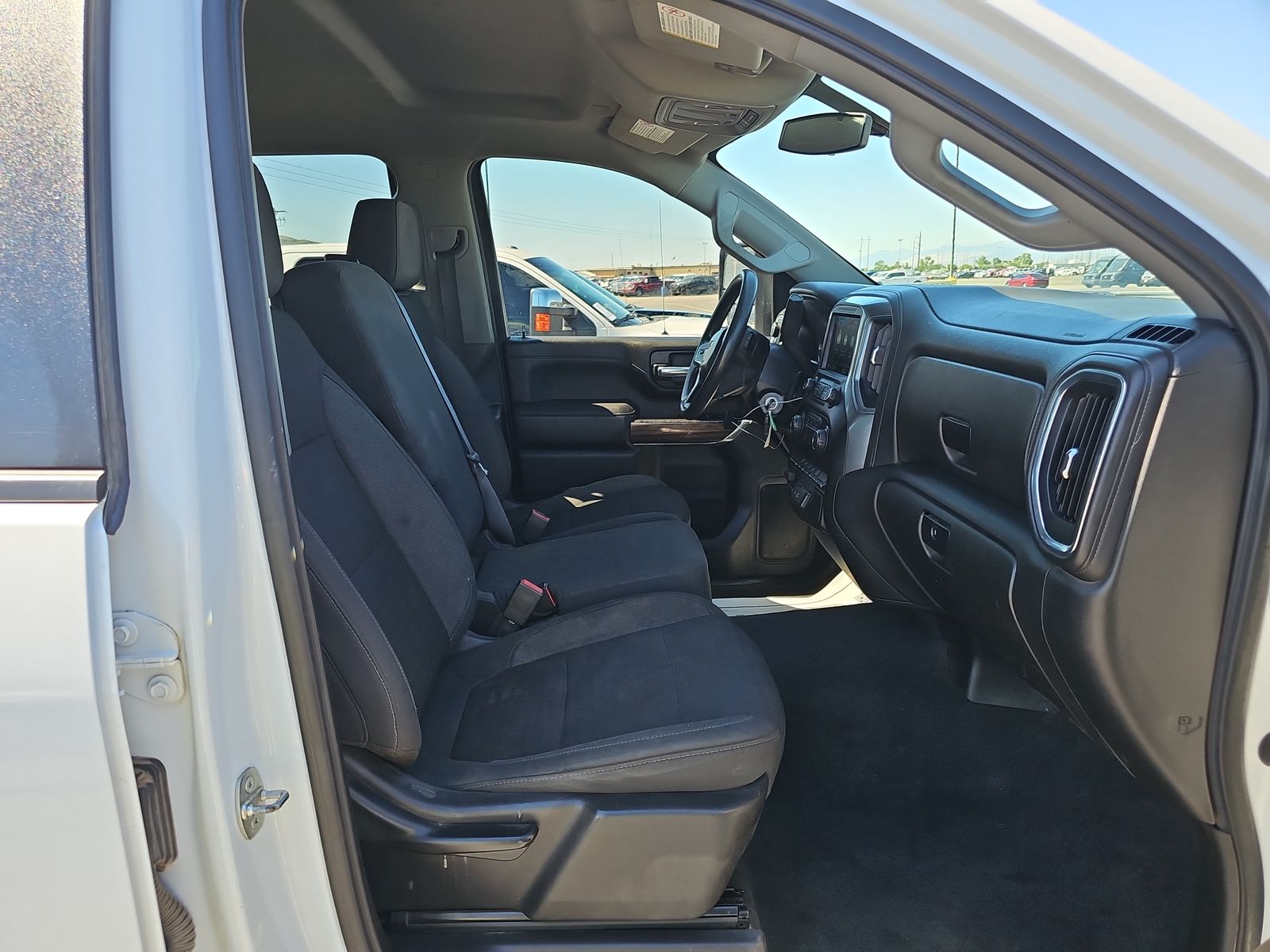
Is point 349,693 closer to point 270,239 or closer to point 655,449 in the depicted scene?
point 270,239

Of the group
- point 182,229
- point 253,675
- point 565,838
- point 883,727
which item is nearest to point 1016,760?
point 883,727

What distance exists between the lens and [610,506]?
2.41 meters

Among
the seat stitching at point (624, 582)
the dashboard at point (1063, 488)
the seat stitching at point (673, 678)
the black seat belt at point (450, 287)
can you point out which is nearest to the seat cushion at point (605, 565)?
the seat stitching at point (624, 582)

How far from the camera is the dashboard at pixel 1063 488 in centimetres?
94

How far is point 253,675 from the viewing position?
0.79 meters

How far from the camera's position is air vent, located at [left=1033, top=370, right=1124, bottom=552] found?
3.46 ft

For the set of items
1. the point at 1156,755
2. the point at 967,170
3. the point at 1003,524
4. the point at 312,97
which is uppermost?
the point at 312,97

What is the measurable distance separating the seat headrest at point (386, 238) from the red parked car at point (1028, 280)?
1.53 m

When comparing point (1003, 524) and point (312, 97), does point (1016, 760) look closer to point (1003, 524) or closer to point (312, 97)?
point (1003, 524)

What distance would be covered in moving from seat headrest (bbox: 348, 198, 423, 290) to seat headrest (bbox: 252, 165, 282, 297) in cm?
90

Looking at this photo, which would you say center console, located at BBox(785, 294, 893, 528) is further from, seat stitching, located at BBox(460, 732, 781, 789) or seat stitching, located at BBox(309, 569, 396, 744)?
seat stitching, located at BBox(309, 569, 396, 744)

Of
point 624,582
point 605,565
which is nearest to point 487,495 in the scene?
point 605,565

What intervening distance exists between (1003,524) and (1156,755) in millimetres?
402

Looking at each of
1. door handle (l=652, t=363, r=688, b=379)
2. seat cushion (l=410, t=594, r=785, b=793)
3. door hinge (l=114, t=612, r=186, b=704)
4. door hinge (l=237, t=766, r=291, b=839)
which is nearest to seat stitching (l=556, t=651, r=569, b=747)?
seat cushion (l=410, t=594, r=785, b=793)
